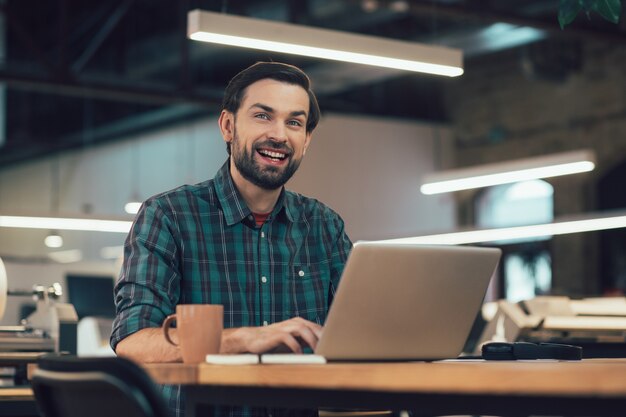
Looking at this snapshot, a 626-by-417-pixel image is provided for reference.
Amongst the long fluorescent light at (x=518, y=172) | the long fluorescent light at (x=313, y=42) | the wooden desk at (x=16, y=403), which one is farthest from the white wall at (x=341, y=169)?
the wooden desk at (x=16, y=403)

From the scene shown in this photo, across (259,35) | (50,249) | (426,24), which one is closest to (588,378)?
(259,35)

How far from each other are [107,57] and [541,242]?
5.42m

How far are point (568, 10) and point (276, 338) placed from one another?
106 cm

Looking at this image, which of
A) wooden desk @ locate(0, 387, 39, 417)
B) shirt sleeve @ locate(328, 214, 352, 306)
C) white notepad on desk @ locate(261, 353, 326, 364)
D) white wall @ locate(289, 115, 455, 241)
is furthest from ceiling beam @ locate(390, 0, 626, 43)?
white notepad on desk @ locate(261, 353, 326, 364)

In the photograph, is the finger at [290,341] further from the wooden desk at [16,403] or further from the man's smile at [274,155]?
the wooden desk at [16,403]

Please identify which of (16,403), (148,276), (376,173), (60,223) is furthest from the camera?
(376,173)

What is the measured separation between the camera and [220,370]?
150 centimetres

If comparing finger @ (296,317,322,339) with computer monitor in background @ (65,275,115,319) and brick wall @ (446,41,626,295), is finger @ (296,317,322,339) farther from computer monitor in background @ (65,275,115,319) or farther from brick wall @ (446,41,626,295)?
brick wall @ (446,41,626,295)

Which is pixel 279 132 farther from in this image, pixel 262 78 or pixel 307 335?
pixel 307 335

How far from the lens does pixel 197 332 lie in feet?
5.94

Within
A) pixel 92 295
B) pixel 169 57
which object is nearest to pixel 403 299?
pixel 92 295

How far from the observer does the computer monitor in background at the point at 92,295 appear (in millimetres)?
7695

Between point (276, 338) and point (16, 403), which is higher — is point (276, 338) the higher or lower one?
the higher one

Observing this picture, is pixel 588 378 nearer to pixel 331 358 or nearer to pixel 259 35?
pixel 331 358
